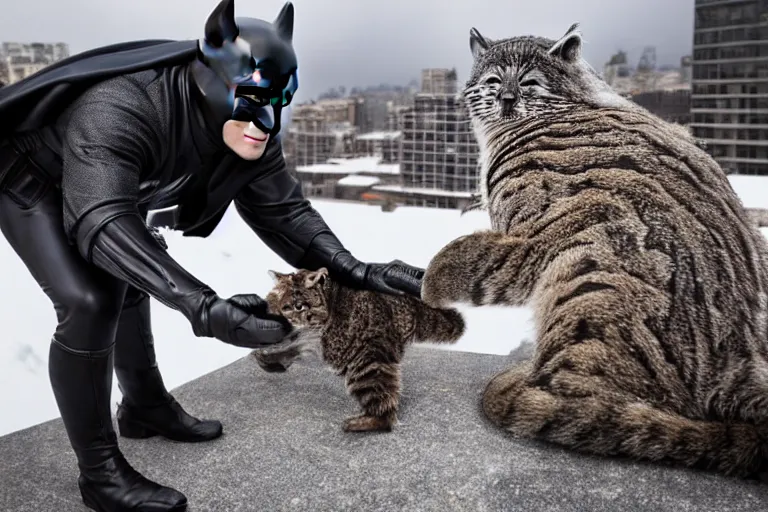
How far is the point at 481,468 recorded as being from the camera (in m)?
1.70

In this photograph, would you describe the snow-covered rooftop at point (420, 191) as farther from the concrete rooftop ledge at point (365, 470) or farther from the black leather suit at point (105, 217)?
the black leather suit at point (105, 217)

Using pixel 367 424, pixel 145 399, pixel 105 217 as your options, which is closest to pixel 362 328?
pixel 367 424

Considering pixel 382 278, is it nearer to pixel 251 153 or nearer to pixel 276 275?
pixel 276 275

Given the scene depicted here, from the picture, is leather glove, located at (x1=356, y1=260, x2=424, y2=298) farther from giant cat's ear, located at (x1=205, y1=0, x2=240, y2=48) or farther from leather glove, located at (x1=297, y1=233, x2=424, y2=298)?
giant cat's ear, located at (x1=205, y1=0, x2=240, y2=48)

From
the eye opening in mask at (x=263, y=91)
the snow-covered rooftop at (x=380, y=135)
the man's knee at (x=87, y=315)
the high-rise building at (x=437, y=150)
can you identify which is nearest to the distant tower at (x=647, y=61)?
the high-rise building at (x=437, y=150)

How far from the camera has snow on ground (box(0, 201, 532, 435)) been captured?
93.8 inches

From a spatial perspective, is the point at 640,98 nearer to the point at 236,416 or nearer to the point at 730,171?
the point at 730,171

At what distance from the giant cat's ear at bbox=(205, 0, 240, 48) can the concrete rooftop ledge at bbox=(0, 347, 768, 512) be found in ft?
2.99

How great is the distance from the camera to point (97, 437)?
153 centimetres

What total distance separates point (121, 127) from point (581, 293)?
3.57 feet

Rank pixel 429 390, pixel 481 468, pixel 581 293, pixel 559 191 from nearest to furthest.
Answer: pixel 481 468 → pixel 581 293 → pixel 559 191 → pixel 429 390

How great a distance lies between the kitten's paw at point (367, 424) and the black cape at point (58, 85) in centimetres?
93

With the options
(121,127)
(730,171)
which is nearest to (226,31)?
(121,127)

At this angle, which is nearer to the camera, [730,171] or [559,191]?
[559,191]
